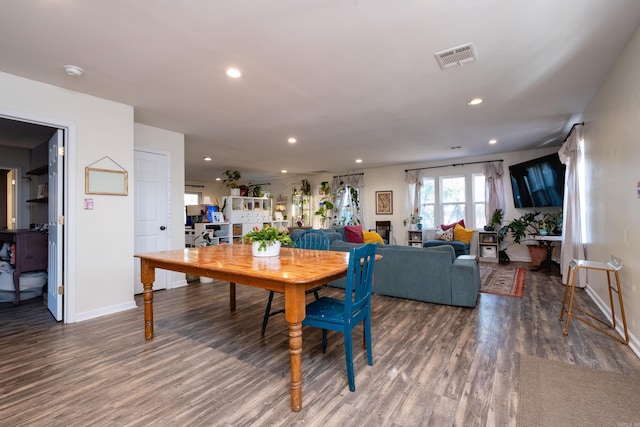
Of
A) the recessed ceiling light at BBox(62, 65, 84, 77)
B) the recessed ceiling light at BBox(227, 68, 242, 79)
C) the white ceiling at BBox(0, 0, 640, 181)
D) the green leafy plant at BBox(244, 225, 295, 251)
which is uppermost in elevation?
the white ceiling at BBox(0, 0, 640, 181)

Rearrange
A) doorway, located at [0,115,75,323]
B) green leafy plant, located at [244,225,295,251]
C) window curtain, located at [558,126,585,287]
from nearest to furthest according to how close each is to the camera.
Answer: green leafy plant, located at [244,225,295,251], doorway, located at [0,115,75,323], window curtain, located at [558,126,585,287]

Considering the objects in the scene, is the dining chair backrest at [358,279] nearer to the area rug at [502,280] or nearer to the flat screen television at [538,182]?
the area rug at [502,280]

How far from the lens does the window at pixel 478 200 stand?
23.1 feet

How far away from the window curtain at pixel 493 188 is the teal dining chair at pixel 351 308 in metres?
5.79

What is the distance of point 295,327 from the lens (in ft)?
5.68

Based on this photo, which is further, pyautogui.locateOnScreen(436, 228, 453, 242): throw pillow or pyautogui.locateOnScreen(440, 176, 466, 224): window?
pyautogui.locateOnScreen(440, 176, 466, 224): window

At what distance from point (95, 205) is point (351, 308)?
3.11 meters

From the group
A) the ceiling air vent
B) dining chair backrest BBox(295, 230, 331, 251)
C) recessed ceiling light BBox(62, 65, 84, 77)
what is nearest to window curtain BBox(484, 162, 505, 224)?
the ceiling air vent

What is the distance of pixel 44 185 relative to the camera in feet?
15.2

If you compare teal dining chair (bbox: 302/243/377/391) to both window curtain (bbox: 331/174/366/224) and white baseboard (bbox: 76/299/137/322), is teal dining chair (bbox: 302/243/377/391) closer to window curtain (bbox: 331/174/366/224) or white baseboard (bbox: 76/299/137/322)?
white baseboard (bbox: 76/299/137/322)

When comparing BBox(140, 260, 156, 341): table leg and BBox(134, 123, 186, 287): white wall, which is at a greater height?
BBox(134, 123, 186, 287): white wall

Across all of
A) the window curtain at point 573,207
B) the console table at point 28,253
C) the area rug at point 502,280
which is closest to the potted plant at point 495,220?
the area rug at point 502,280

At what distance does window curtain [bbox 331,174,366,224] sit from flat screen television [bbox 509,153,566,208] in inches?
145

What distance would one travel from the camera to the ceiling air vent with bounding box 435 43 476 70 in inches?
93.3
